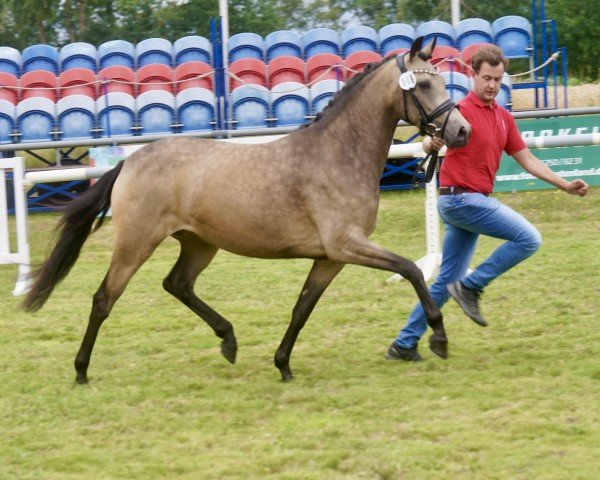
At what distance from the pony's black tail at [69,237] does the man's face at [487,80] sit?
7.95ft

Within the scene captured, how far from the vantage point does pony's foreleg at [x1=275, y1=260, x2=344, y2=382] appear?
6.18m

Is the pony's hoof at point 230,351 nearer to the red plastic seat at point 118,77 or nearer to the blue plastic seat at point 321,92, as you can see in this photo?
the blue plastic seat at point 321,92

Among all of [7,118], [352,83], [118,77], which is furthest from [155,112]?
[352,83]

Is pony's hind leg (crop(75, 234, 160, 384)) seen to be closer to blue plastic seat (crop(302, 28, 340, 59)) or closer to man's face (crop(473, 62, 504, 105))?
man's face (crop(473, 62, 504, 105))

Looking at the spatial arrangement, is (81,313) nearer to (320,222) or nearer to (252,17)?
(320,222)

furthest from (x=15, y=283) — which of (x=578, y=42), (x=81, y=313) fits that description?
(x=578, y=42)

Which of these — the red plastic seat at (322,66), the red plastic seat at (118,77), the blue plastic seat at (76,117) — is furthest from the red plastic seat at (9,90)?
the red plastic seat at (322,66)

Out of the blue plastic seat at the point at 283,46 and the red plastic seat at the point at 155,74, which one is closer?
the red plastic seat at the point at 155,74

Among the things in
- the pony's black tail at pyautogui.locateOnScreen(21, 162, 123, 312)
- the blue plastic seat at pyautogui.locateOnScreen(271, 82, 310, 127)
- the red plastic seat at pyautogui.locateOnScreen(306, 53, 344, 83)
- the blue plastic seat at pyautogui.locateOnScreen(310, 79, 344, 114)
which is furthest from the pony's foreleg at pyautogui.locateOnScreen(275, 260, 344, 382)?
the red plastic seat at pyautogui.locateOnScreen(306, 53, 344, 83)

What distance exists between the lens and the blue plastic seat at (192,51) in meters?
17.3

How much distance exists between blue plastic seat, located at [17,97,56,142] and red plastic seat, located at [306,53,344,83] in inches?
166

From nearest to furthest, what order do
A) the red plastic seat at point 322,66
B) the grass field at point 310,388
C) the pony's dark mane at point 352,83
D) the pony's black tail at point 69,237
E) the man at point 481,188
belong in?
1. the grass field at point 310,388
2. the man at point 481,188
3. the pony's dark mane at point 352,83
4. the pony's black tail at point 69,237
5. the red plastic seat at point 322,66

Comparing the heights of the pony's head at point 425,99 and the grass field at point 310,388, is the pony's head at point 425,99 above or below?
above

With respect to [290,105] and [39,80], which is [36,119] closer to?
[39,80]
